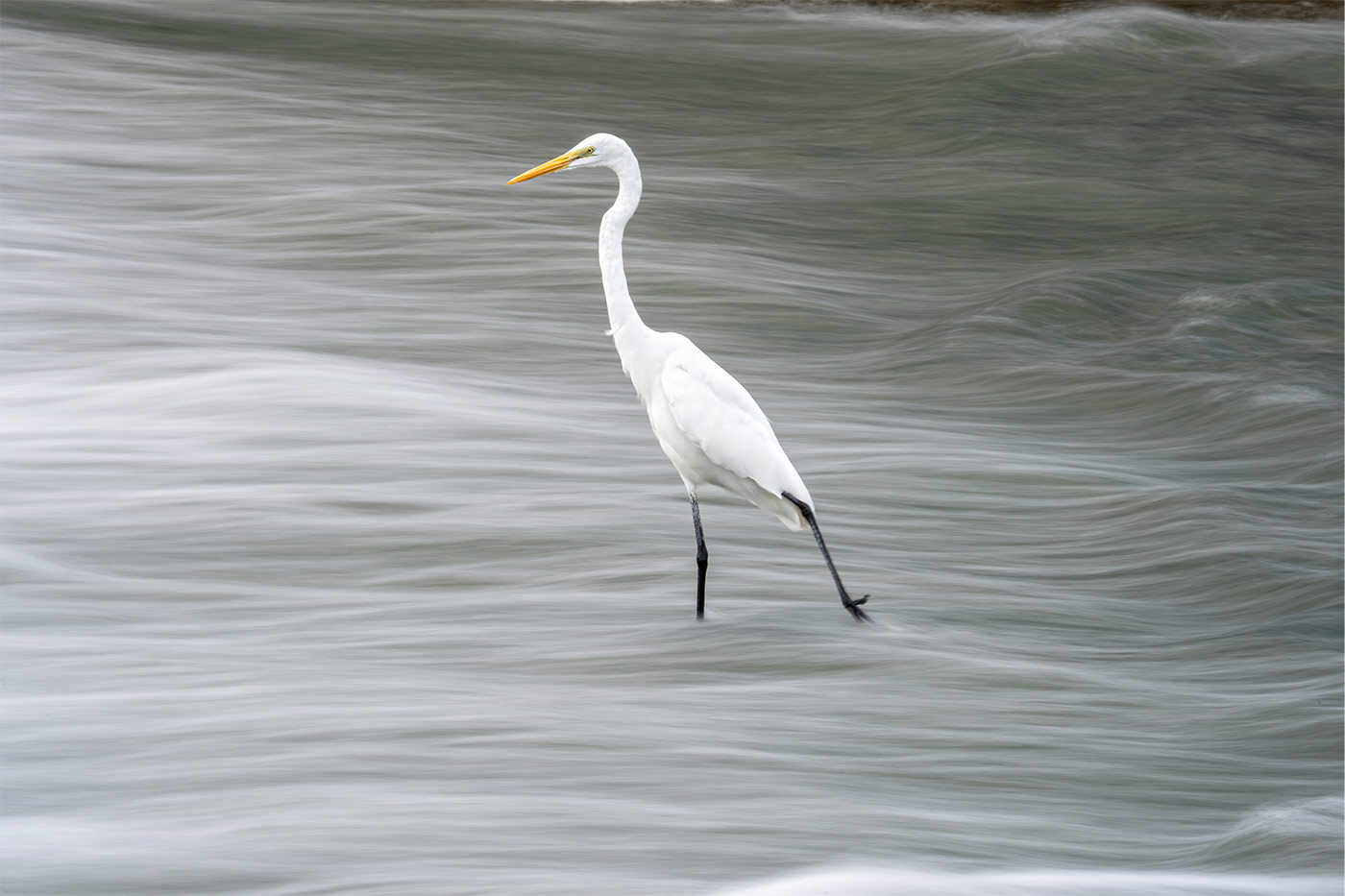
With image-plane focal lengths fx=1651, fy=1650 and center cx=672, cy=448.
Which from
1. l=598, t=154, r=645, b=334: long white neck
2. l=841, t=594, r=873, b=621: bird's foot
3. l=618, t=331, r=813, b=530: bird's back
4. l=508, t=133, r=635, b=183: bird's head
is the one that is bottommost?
l=841, t=594, r=873, b=621: bird's foot

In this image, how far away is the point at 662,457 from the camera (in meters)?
5.71

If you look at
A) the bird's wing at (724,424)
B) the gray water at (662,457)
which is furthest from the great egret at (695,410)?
the gray water at (662,457)

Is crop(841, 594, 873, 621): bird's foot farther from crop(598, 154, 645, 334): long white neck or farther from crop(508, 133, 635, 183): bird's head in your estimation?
Answer: crop(508, 133, 635, 183): bird's head

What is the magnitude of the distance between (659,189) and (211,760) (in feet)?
18.4

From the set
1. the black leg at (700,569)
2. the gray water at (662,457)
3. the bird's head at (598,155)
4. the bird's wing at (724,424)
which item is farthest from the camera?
the bird's head at (598,155)

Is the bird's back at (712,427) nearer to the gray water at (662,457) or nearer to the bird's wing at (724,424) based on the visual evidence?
the bird's wing at (724,424)

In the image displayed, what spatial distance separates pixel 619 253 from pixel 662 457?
1463 mm

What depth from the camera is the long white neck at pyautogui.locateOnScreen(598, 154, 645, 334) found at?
4332 millimetres

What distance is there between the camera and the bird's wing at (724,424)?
4.16m

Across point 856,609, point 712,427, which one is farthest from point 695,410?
point 856,609

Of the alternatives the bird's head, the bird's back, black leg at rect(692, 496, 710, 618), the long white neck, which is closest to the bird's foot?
the bird's back

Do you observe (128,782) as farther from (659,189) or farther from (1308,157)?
(1308,157)

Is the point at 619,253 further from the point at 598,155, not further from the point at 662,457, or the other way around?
the point at 662,457

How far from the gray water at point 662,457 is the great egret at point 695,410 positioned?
0.31m
